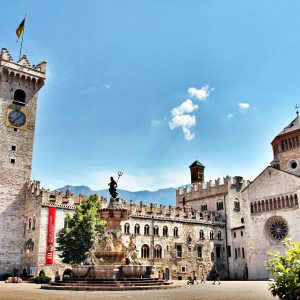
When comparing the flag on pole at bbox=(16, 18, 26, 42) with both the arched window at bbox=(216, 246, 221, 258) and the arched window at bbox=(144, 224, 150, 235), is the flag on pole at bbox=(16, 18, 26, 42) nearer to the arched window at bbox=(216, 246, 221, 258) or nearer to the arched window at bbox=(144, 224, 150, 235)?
the arched window at bbox=(144, 224, 150, 235)

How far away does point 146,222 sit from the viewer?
197 feet

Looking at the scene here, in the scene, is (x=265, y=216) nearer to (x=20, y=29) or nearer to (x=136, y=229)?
(x=136, y=229)

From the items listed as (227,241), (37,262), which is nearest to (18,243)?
(37,262)

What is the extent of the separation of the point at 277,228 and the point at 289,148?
16.2 m

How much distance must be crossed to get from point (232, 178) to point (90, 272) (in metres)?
49.0

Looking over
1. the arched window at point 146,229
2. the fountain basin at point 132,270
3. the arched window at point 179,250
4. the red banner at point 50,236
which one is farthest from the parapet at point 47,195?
the fountain basin at point 132,270

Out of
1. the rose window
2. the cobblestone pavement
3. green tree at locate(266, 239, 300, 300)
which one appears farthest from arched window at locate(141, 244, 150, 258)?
green tree at locate(266, 239, 300, 300)

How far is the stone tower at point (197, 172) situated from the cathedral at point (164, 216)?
7.90 m

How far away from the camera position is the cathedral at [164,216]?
169ft

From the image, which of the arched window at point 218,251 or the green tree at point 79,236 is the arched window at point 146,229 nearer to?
the arched window at point 218,251

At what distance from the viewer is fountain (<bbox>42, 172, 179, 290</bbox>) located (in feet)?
82.1

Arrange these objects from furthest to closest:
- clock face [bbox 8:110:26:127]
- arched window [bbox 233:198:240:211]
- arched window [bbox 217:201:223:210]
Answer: arched window [bbox 217:201:223:210] → arched window [bbox 233:198:240:211] → clock face [bbox 8:110:26:127]

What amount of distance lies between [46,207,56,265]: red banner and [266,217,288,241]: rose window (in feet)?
107

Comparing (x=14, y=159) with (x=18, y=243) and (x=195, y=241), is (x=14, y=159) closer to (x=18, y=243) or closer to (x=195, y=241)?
(x=18, y=243)
